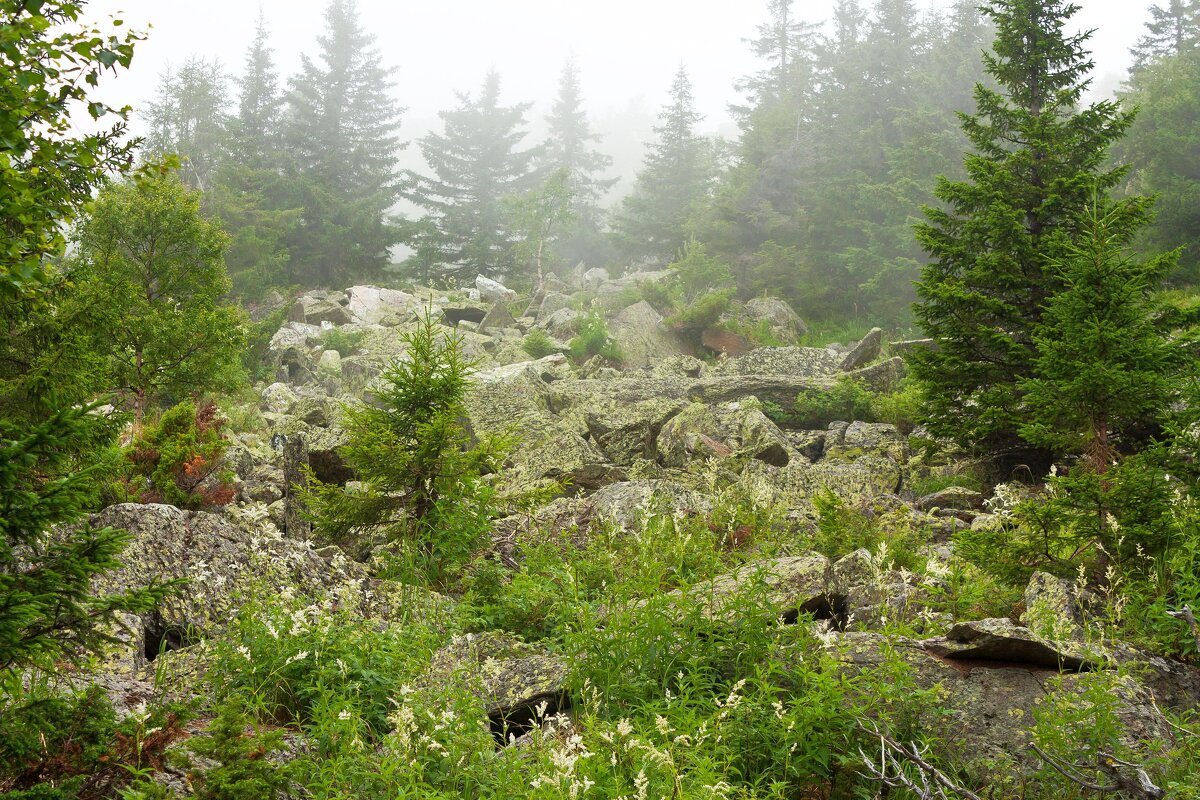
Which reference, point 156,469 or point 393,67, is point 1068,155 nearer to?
point 156,469

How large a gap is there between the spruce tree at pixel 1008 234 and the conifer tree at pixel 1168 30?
103ft

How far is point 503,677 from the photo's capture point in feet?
16.8

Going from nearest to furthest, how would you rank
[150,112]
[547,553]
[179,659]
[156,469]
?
[179,659] → [547,553] → [156,469] → [150,112]

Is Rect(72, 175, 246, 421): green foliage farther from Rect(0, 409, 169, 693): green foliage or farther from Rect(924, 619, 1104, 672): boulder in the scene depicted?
Rect(924, 619, 1104, 672): boulder

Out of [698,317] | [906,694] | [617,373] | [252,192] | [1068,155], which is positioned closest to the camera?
[906,694]

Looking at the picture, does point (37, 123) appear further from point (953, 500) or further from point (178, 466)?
point (953, 500)

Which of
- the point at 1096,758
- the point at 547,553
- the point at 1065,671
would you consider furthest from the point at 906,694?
the point at 547,553

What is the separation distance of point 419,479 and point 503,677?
3.14 meters

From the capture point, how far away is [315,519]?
825 centimetres

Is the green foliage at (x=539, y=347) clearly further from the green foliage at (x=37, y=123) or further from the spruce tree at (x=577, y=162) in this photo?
the spruce tree at (x=577, y=162)

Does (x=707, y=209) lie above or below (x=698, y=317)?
above

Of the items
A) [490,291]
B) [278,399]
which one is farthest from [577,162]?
[278,399]

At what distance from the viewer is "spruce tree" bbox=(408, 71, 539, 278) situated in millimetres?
37938

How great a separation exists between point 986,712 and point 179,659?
472 cm
